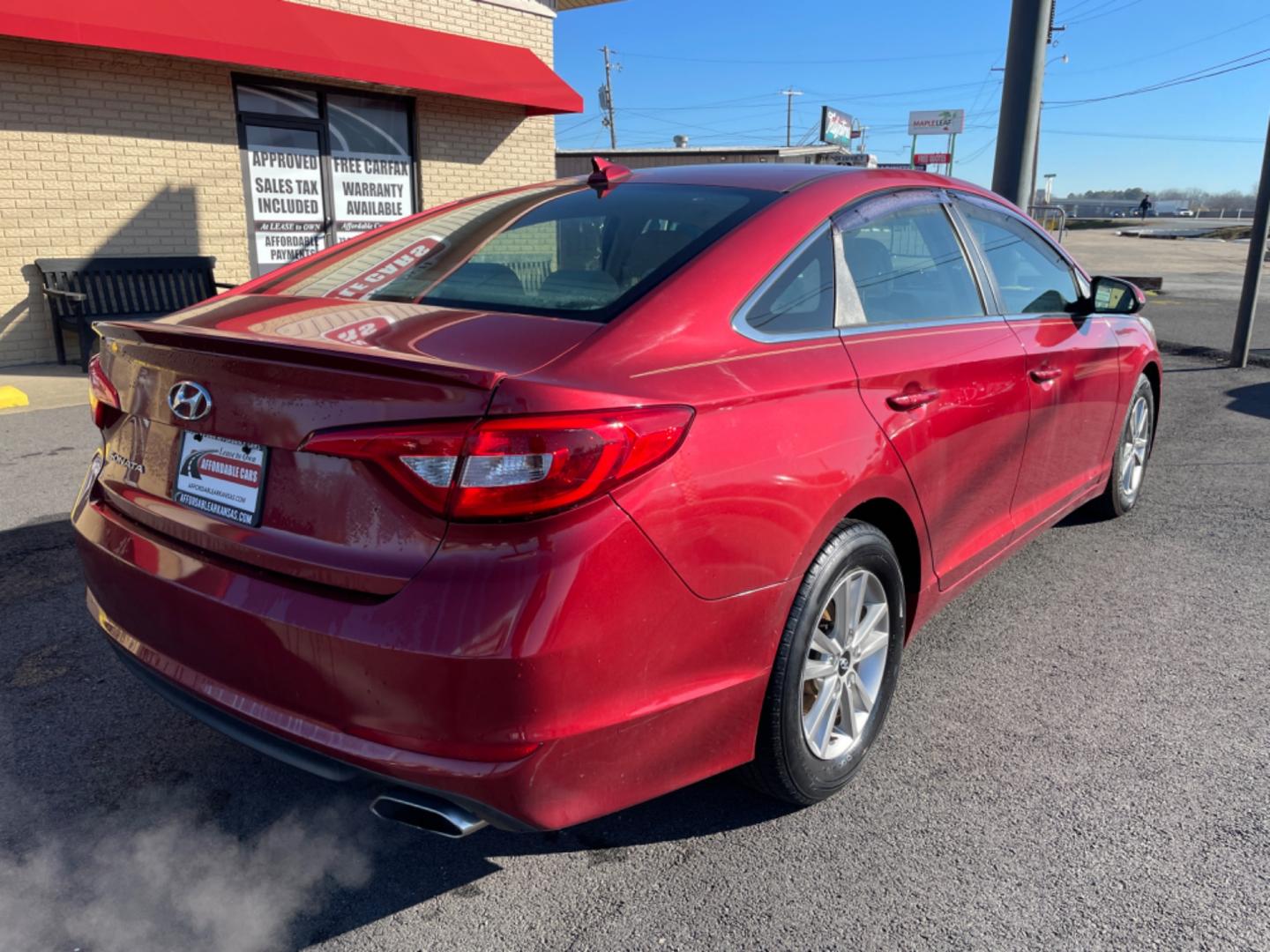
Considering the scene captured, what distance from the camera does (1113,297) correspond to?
429 cm

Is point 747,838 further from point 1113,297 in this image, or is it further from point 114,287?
point 114,287

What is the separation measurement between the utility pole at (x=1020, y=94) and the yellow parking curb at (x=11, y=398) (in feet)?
30.0

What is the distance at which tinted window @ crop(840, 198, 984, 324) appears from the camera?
286 cm

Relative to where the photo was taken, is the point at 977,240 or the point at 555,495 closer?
the point at 555,495

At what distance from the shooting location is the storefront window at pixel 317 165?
35.3 ft

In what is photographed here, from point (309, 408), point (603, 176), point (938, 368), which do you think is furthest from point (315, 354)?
point (938, 368)

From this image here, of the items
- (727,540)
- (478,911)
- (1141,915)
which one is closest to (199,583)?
(478,911)

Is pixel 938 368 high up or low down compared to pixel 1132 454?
up

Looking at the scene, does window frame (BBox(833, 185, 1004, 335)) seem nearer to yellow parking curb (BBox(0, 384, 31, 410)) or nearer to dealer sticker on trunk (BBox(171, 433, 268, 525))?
dealer sticker on trunk (BBox(171, 433, 268, 525))

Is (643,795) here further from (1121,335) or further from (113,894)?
(1121,335)

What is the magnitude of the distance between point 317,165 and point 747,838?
10.7m

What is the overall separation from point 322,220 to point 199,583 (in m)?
10.4

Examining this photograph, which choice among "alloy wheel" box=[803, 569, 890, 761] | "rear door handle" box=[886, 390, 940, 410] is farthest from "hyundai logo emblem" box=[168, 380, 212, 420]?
"rear door handle" box=[886, 390, 940, 410]

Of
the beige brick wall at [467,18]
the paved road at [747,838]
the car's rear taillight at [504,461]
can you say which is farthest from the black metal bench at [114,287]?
the car's rear taillight at [504,461]
